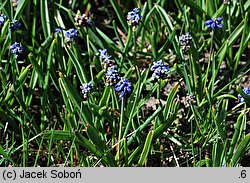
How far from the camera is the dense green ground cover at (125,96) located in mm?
3115

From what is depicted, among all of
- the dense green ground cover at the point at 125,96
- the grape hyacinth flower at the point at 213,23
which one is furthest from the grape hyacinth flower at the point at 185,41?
the grape hyacinth flower at the point at 213,23

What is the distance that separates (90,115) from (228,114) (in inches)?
32.6

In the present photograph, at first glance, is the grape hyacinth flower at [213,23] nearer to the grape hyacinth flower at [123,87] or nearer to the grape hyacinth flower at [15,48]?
the grape hyacinth flower at [123,87]

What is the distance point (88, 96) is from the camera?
3.12 meters

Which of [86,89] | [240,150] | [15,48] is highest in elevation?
[15,48]

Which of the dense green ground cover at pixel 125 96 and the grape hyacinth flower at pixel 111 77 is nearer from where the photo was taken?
the grape hyacinth flower at pixel 111 77

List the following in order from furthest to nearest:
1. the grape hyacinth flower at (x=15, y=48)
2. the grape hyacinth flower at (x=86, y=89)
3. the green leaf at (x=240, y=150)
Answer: the grape hyacinth flower at (x=15, y=48) < the grape hyacinth flower at (x=86, y=89) < the green leaf at (x=240, y=150)

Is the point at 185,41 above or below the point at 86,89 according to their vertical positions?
above

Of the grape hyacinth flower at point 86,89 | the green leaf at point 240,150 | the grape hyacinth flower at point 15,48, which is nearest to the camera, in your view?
the green leaf at point 240,150

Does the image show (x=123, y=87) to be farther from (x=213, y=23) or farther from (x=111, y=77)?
(x=213, y=23)

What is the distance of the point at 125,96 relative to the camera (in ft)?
11.3

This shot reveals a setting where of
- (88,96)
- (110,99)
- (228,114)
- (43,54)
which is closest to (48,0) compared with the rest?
(43,54)

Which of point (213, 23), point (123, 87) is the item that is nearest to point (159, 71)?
point (123, 87)
